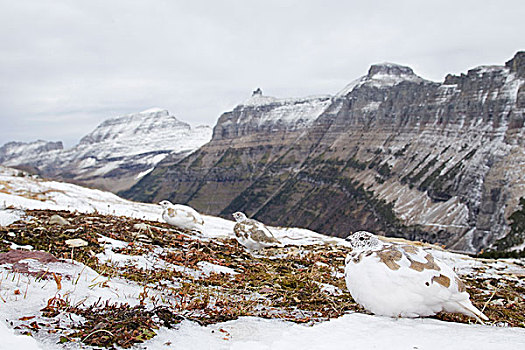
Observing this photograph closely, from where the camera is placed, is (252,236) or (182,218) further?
(182,218)

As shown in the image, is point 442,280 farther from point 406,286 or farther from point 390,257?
point 390,257

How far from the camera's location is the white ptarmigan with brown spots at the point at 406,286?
22.6 feet

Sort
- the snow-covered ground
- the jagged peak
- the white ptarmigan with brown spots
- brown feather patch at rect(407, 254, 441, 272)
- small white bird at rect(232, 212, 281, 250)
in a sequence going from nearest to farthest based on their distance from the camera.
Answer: the snow-covered ground < the white ptarmigan with brown spots < brown feather patch at rect(407, 254, 441, 272) < small white bird at rect(232, 212, 281, 250) < the jagged peak

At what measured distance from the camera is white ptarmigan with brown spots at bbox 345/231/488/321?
6.90m

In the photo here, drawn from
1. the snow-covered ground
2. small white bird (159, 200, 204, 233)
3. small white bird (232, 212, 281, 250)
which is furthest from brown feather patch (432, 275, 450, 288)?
small white bird (159, 200, 204, 233)

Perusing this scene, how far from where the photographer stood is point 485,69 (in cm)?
17900

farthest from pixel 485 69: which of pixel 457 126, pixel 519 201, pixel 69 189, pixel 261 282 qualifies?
pixel 261 282

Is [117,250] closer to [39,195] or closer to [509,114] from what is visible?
[39,195]

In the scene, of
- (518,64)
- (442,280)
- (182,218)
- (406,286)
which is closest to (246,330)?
(406,286)

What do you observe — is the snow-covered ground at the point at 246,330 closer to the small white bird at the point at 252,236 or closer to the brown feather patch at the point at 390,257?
the brown feather patch at the point at 390,257

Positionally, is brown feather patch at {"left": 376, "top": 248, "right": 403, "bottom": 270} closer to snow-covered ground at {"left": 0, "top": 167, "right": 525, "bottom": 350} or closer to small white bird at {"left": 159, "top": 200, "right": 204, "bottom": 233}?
snow-covered ground at {"left": 0, "top": 167, "right": 525, "bottom": 350}

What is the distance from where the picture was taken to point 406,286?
6.84 metres

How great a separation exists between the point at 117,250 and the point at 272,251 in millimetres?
7096

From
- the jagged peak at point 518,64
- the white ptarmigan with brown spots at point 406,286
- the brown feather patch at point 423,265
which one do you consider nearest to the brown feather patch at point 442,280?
the white ptarmigan with brown spots at point 406,286
